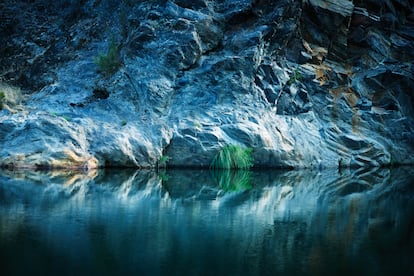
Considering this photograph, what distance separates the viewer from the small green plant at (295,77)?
797 inches

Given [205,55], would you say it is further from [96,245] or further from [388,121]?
[96,245]

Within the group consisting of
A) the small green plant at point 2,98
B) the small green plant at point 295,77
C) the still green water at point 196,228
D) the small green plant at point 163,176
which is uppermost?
the small green plant at point 295,77

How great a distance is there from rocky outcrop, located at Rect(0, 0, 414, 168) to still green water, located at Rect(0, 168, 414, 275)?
3.42 meters

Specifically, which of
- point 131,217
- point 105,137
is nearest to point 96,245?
point 131,217

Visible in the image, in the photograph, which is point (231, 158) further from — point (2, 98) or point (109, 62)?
point (2, 98)

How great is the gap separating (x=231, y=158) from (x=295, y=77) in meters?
5.58

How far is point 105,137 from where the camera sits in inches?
611

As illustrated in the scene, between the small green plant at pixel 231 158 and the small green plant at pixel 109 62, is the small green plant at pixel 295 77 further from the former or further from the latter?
the small green plant at pixel 109 62

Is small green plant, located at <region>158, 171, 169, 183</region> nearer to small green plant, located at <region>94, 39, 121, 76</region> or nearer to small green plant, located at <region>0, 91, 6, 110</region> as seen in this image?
small green plant, located at <region>94, 39, 121, 76</region>

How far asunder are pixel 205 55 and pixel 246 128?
3.68 metres

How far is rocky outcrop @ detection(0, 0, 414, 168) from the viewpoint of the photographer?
15914 mm

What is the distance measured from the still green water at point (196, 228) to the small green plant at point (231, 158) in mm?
4037

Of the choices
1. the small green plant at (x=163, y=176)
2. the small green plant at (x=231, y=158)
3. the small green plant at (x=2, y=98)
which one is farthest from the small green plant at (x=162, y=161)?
the small green plant at (x=2, y=98)

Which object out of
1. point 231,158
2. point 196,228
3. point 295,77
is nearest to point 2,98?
point 231,158
